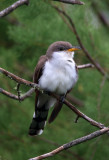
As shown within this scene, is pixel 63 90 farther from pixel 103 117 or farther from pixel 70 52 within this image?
pixel 103 117

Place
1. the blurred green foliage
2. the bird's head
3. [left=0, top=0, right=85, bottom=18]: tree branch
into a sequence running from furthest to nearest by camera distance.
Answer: the blurred green foliage → the bird's head → [left=0, top=0, right=85, bottom=18]: tree branch

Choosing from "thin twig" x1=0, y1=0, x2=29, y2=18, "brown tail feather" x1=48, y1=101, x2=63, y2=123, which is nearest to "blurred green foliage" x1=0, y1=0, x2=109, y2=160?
"brown tail feather" x1=48, y1=101, x2=63, y2=123

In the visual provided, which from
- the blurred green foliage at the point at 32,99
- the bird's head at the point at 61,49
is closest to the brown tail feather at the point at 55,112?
the bird's head at the point at 61,49

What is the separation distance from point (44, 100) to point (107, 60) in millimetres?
1444

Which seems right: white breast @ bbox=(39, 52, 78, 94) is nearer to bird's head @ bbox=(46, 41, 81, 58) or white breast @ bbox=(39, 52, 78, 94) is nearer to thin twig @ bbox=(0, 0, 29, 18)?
bird's head @ bbox=(46, 41, 81, 58)

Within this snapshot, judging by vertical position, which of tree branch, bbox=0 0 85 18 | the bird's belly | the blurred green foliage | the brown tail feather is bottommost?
the blurred green foliage

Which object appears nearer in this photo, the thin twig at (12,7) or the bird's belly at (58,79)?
the thin twig at (12,7)

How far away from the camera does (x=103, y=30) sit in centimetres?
624

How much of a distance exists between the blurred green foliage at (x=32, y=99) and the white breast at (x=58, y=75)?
2.77ft

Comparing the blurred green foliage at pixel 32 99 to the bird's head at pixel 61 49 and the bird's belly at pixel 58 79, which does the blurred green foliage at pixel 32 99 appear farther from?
the bird's belly at pixel 58 79

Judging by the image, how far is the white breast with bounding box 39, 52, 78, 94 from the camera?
11.4ft

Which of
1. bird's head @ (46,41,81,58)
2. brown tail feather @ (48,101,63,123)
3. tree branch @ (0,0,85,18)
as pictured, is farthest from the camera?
bird's head @ (46,41,81,58)

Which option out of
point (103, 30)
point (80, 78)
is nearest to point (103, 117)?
point (80, 78)

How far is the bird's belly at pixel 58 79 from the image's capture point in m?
3.48
